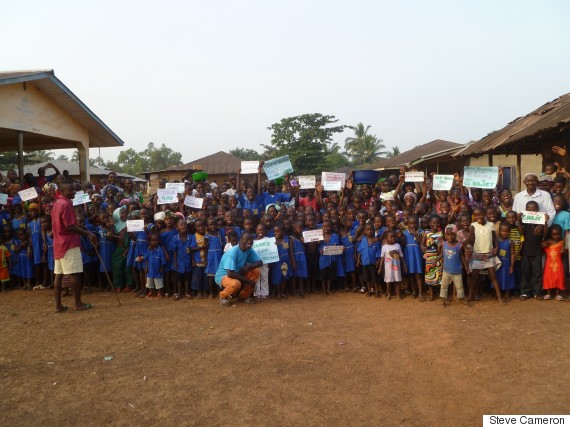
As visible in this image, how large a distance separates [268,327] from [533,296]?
4.12 meters

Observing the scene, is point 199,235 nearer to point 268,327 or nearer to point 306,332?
point 268,327

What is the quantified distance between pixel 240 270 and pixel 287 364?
97.8 inches

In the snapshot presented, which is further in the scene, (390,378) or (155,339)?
(155,339)

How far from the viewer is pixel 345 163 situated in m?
52.1

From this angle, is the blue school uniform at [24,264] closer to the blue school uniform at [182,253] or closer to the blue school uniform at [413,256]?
the blue school uniform at [182,253]

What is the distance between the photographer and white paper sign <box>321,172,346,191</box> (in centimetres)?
839

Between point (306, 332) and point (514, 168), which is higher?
point (514, 168)

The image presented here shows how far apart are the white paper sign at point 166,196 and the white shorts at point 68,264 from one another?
2.30m

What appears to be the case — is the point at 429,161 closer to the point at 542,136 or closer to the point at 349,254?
the point at 542,136

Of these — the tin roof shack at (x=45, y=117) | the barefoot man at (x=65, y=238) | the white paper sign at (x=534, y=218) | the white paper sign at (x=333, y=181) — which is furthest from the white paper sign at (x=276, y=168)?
the tin roof shack at (x=45, y=117)

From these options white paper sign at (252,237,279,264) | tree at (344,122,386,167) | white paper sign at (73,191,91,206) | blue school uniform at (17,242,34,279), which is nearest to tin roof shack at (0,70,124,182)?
white paper sign at (73,191,91,206)

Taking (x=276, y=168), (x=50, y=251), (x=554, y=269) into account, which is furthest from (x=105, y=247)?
(x=554, y=269)

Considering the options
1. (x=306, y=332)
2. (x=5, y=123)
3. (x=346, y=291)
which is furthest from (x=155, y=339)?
(x=5, y=123)

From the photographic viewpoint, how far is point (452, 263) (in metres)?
6.12
